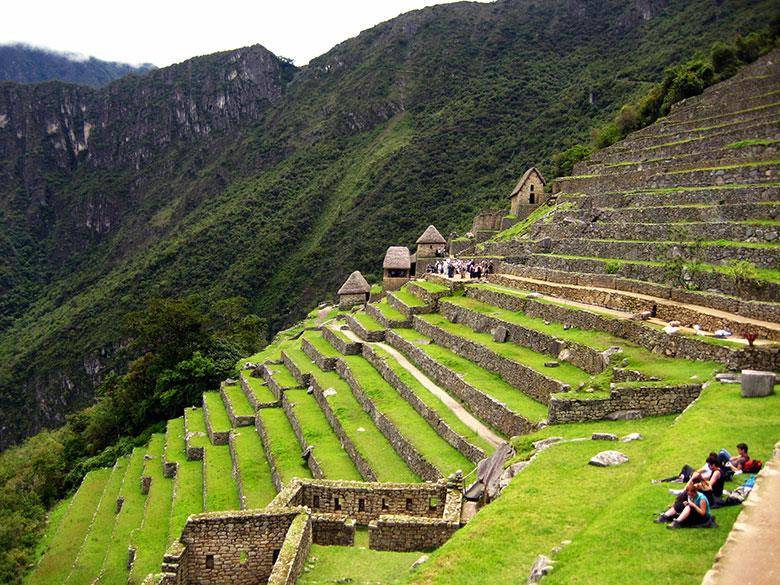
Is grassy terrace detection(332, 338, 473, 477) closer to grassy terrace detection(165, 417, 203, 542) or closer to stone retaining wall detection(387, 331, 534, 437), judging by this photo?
stone retaining wall detection(387, 331, 534, 437)

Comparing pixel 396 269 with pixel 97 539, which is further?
pixel 396 269

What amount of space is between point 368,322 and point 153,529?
46.6 feet

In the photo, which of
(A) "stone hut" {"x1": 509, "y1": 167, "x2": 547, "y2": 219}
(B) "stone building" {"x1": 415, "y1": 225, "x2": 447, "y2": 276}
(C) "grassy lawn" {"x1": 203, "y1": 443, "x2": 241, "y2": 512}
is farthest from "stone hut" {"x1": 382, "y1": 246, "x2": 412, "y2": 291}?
(C) "grassy lawn" {"x1": 203, "y1": 443, "x2": 241, "y2": 512}

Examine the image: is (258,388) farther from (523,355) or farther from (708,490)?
(708,490)

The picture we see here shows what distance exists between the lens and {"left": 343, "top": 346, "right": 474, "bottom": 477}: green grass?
15.0m

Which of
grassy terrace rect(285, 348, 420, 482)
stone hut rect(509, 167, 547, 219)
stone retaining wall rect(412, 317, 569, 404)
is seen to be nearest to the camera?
stone retaining wall rect(412, 317, 569, 404)

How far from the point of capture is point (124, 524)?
24.5 meters

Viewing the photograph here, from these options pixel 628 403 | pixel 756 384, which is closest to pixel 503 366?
pixel 628 403

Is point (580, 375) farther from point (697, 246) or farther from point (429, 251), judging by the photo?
point (429, 251)

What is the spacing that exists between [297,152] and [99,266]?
59062mm

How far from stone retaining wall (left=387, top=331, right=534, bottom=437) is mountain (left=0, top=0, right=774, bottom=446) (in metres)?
46.1

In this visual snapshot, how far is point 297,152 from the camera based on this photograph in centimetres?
14500

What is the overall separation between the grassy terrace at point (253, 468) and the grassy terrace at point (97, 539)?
252 inches

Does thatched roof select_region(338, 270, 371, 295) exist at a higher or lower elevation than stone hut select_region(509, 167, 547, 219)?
lower
